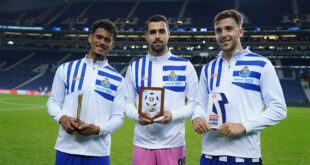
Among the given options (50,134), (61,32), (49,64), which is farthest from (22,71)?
(50,134)

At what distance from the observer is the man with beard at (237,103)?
257 centimetres

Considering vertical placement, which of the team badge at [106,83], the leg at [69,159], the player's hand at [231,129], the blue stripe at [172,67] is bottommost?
the leg at [69,159]

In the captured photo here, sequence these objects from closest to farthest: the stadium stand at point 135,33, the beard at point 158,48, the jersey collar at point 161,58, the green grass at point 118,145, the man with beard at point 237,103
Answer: the man with beard at point 237,103
the beard at point 158,48
the jersey collar at point 161,58
the green grass at point 118,145
the stadium stand at point 135,33

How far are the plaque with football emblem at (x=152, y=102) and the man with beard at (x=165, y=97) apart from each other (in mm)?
74

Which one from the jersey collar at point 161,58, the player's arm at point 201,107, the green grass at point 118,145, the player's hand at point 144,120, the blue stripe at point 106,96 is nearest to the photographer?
the player's arm at point 201,107

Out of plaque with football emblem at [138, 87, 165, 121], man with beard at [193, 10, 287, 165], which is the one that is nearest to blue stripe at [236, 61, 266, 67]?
man with beard at [193, 10, 287, 165]

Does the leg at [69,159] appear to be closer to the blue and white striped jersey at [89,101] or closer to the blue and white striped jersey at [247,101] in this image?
the blue and white striped jersey at [89,101]

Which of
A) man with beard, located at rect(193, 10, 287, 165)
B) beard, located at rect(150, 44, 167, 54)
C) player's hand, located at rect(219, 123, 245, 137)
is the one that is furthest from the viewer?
beard, located at rect(150, 44, 167, 54)

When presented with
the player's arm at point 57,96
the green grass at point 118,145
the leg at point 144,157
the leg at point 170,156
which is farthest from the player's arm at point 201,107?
the green grass at point 118,145

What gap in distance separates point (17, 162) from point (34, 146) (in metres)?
1.65

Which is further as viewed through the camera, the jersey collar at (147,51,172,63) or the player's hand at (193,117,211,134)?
the jersey collar at (147,51,172,63)

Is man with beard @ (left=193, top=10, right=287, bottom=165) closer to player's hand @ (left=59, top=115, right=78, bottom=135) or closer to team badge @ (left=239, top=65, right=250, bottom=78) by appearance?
team badge @ (left=239, top=65, right=250, bottom=78)

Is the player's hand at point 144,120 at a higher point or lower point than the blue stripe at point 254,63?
lower

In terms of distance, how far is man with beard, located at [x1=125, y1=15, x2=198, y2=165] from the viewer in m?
3.19
